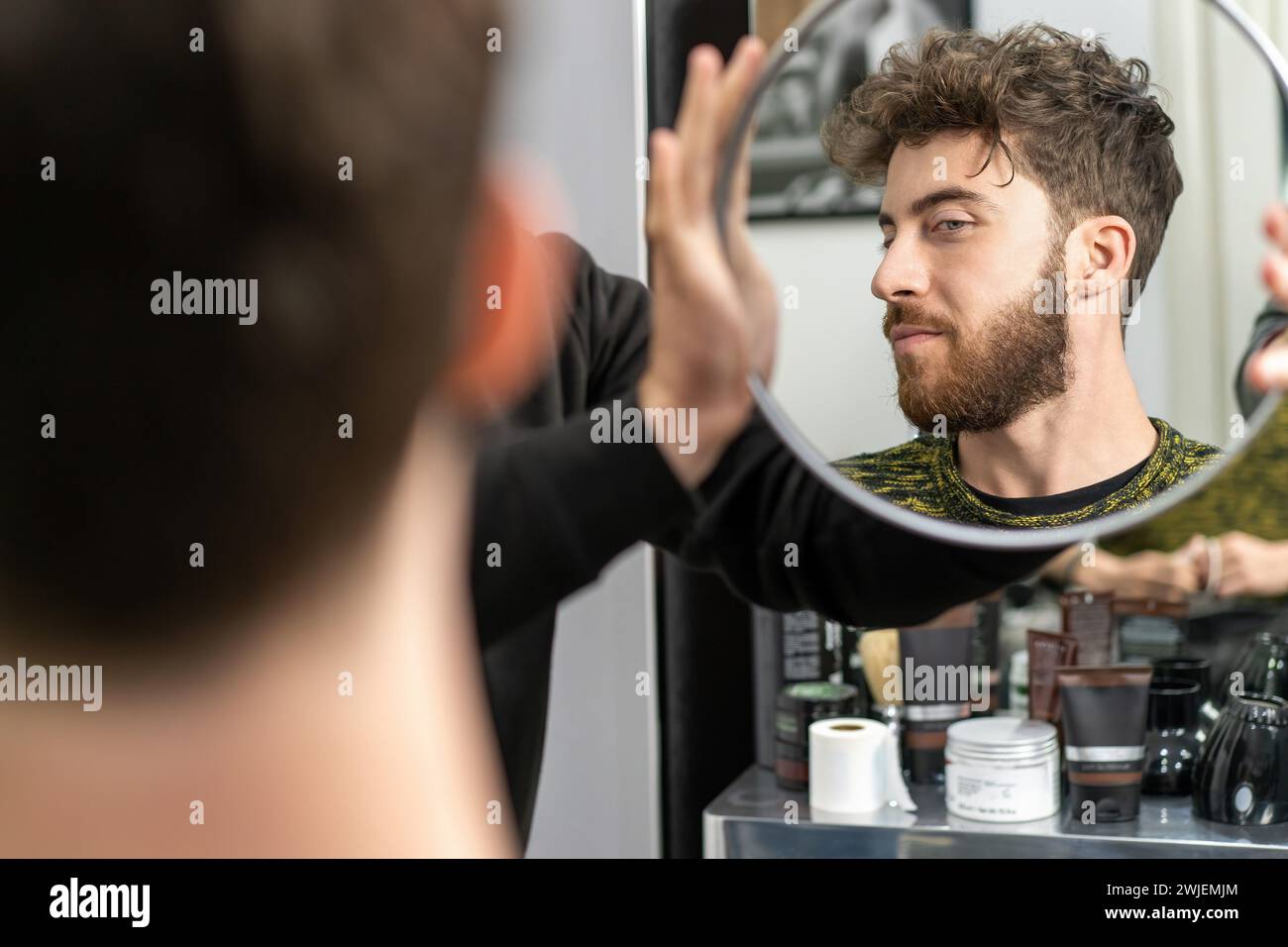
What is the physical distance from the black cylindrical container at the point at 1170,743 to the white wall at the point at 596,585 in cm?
36

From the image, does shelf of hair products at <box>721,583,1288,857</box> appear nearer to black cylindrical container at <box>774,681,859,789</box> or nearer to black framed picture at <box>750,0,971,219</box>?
black cylindrical container at <box>774,681,859,789</box>

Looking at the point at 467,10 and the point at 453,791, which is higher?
the point at 467,10

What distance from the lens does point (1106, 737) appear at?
2.47 ft

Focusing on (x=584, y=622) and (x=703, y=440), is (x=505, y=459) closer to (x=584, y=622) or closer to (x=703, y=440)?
(x=703, y=440)

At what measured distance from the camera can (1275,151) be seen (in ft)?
1.88

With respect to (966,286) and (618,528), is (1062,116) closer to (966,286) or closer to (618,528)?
(966,286)

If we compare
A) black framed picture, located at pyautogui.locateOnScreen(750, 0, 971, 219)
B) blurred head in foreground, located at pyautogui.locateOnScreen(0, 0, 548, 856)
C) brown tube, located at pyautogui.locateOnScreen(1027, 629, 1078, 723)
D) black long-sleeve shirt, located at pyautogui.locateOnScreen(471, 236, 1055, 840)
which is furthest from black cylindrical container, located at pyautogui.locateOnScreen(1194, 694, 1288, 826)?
blurred head in foreground, located at pyautogui.locateOnScreen(0, 0, 548, 856)

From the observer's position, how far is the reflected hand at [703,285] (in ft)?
1.90

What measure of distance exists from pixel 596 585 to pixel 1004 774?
1.04 ft

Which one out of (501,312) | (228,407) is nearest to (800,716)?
(501,312)

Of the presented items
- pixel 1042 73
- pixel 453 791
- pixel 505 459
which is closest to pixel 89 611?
pixel 453 791

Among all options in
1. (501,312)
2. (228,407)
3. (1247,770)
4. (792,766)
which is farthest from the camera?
(792,766)
